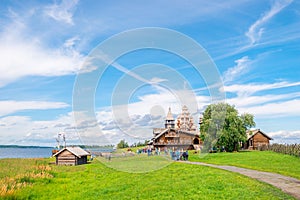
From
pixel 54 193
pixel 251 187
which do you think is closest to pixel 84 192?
pixel 54 193

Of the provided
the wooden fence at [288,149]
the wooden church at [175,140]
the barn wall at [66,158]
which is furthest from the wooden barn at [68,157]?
the wooden church at [175,140]

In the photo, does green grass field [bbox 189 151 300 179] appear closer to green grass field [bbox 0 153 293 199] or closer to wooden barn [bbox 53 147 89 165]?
green grass field [bbox 0 153 293 199]

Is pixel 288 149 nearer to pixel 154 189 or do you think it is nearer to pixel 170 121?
pixel 154 189

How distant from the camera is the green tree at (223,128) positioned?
58312 millimetres

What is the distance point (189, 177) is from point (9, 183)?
461 inches

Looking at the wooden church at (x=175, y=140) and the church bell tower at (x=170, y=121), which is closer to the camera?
the wooden church at (x=175, y=140)

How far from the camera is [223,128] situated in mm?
58750

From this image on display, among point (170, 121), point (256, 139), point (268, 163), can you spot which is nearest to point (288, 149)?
point (268, 163)

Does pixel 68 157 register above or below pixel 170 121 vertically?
below

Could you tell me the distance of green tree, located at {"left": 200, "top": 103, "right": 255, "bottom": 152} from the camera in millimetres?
58312

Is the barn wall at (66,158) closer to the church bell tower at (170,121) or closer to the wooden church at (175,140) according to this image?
the wooden church at (175,140)

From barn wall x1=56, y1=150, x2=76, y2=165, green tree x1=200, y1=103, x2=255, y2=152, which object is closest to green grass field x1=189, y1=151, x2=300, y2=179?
barn wall x1=56, y1=150, x2=76, y2=165

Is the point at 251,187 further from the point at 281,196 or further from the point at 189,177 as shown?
the point at 189,177

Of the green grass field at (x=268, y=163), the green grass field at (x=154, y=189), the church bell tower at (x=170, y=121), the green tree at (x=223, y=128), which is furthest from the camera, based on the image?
the church bell tower at (x=170, y=121)
